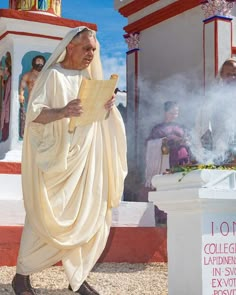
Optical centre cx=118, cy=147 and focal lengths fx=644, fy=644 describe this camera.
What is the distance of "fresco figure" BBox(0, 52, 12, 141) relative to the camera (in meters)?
7.59

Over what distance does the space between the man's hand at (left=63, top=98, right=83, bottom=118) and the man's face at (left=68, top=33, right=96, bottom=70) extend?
0.46m

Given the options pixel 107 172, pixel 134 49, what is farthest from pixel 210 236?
pixel 134 49

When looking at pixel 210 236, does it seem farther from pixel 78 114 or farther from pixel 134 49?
pixel 134 49

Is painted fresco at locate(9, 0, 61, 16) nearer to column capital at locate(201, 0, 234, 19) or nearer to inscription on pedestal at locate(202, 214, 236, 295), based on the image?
column capital at locate(201, 0, 234, 19)

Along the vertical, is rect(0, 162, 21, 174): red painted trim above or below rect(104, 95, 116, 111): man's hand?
below

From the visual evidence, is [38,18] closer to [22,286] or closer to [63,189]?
[63,189]

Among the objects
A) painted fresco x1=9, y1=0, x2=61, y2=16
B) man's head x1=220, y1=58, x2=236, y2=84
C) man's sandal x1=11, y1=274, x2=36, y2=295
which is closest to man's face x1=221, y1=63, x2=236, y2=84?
man's head x1=220, y1=58, x2=236, y2=84

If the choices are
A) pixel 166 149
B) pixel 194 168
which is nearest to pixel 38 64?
pixel 166 149

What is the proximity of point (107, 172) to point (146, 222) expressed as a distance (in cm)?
208

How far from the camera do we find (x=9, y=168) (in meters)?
6.71

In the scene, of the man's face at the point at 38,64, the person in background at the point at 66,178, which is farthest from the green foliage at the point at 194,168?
the man's face at the point at 38,64

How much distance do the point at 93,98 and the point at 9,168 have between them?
104 inches

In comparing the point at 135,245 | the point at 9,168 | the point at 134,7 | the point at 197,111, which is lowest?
the point at 135,245

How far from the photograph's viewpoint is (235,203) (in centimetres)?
400
